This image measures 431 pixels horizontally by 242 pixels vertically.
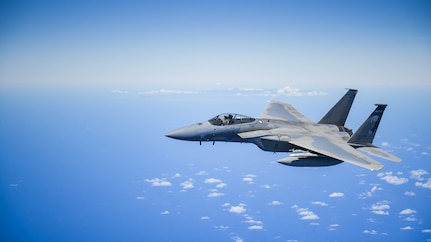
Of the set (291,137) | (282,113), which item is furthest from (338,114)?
(291,137)

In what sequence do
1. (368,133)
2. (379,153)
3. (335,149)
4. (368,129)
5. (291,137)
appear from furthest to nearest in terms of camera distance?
(368,133) → (368,129) → (291,137) → (379,153) → (335,149)

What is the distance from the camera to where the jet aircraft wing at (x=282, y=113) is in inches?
830

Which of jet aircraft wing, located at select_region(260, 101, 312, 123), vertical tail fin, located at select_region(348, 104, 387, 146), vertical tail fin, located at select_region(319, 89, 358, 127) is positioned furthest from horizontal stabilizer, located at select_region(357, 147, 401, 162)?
jet aircraft wing, located at select_region(260, 101, 312, 123)

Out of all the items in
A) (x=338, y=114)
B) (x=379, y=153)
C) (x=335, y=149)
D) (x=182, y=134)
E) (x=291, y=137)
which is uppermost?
(x=338, y=114)

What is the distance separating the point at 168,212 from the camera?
8819 cm

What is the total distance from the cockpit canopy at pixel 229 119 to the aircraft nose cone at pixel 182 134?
1601mm

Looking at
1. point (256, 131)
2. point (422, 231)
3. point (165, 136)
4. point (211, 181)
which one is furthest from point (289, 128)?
point (211, 181)

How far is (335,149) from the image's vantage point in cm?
1568

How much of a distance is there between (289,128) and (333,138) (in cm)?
292

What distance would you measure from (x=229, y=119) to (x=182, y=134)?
3.12 meters

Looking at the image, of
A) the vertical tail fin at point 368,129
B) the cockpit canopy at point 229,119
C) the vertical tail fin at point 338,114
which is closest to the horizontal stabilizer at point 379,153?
the vertical tail fin at point 368,129

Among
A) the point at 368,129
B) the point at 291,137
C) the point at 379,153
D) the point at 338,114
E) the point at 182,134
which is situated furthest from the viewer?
the point at 338,114

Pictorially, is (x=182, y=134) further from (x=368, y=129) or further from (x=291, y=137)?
(x=368, y=129)

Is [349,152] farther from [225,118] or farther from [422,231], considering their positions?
[422,231]
